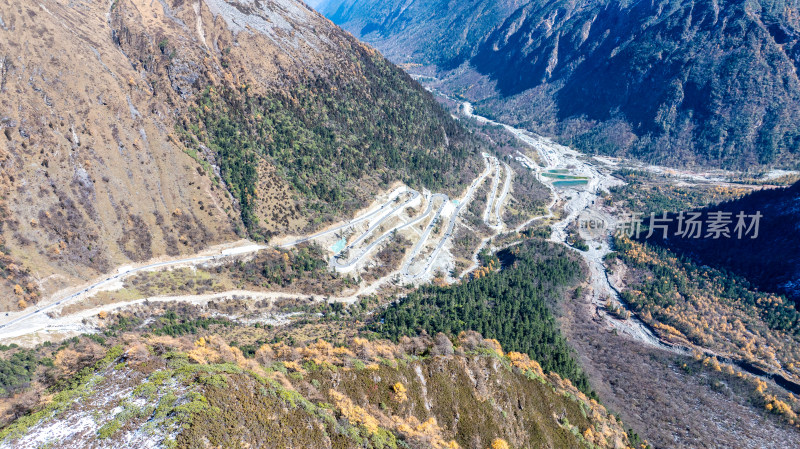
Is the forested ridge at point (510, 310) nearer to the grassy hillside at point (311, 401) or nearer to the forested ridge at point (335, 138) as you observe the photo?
the grassy hillside at point (311, 401)

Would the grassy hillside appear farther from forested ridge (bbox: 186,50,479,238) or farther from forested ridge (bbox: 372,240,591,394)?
forested ridge (bbox: 186,50,479,238)

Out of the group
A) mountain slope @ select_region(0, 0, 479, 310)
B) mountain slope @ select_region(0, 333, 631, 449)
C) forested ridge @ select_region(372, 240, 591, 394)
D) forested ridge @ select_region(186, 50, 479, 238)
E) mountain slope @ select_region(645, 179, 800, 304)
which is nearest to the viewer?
mountain slope @ select_region(0, 333, 631, 449)

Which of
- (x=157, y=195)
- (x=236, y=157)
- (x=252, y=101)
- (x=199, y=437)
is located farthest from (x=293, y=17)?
(x=199, y=437)

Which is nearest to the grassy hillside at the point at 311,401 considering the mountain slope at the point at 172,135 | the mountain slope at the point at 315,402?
the mountain slope at the point at 315,402

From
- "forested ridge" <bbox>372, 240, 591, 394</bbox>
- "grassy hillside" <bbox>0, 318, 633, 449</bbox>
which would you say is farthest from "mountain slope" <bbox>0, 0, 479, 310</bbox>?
"forested ridge" <bbox>372, 240, 591, 394</bbox>

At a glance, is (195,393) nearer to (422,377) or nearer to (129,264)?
(422,377)

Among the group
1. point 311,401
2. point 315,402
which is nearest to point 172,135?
point 311,401
